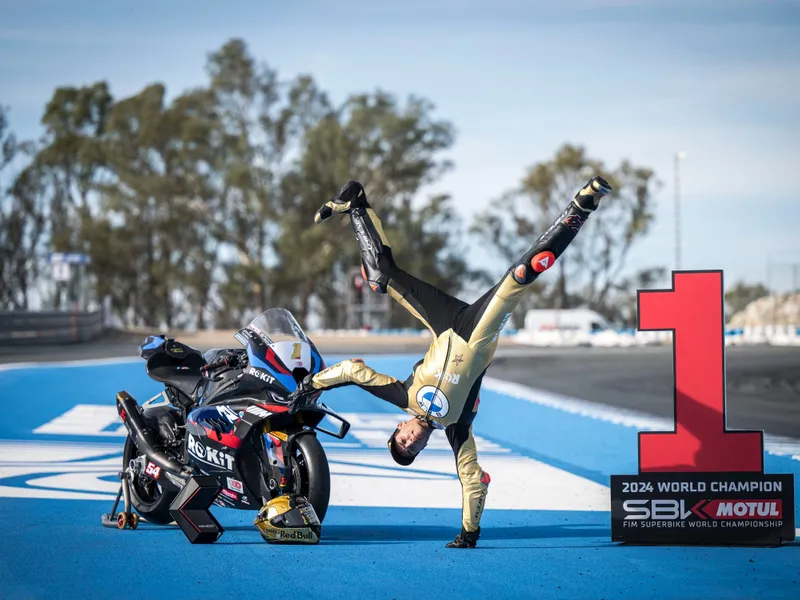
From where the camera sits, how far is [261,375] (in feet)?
22.2

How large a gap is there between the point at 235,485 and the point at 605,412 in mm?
10272

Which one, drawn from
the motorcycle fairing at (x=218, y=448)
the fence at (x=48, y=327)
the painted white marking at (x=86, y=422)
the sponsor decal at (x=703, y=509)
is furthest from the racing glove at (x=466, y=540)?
the fence at (x=48, y=327)

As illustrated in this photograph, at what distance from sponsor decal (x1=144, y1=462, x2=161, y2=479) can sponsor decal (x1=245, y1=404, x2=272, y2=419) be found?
1099 mm

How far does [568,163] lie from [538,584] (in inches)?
2188

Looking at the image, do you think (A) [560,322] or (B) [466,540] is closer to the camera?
(B) [466,540]

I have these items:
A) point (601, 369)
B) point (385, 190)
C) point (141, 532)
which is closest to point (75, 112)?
point (385, 190)

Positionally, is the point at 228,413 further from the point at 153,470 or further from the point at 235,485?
the point at 153,470

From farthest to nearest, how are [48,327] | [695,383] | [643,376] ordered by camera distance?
[48,327]
[643,376]
[695,383]

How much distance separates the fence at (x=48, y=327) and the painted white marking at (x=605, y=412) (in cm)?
1439

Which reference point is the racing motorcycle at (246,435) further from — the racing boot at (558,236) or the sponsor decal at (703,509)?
the sponsor decal at (703,509)

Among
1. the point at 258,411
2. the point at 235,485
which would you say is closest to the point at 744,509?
the point at 258,411

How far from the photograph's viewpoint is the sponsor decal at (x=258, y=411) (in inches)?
261

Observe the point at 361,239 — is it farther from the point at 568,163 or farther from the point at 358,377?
the point at 568,163

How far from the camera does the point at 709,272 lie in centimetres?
726
